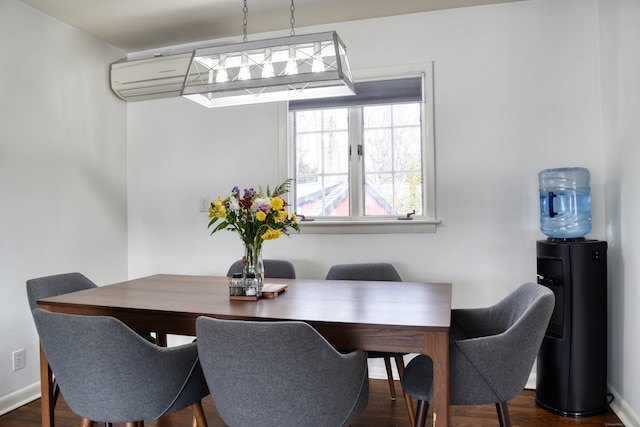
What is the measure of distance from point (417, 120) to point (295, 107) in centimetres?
91

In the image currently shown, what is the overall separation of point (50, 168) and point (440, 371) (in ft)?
9.35

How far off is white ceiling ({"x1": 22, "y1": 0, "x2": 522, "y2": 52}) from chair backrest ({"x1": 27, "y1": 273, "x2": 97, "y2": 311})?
1.77m

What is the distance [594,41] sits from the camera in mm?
2752

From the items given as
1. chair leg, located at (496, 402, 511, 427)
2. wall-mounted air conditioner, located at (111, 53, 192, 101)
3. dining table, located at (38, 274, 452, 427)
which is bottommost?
chair leg, located at (496, 402, 511, 427)

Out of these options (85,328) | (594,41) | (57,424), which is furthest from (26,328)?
(594,41)

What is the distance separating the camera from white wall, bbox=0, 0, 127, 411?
2.71m

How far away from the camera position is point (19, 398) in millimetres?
2711

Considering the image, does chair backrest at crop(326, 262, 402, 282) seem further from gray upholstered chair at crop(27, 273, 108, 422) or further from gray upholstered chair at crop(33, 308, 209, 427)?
gray upholstered chair at crop(27, 273, 108, 422)

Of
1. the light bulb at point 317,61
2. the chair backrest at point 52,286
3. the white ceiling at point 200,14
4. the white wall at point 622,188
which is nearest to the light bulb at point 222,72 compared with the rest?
the light bulb at point 317,61

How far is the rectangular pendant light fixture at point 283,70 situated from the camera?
1971 mm

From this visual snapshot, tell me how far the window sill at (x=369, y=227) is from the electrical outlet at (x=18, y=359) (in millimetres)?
1985

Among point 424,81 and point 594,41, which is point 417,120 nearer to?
point 424,81

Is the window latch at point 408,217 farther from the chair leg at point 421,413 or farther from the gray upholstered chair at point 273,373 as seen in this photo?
the gray upholstered chair at point 273,373

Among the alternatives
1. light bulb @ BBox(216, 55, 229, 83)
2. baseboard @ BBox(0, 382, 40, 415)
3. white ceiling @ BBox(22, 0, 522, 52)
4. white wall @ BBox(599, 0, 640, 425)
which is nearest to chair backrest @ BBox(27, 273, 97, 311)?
baseboard @ BBox(0, 382, 40, 415)
